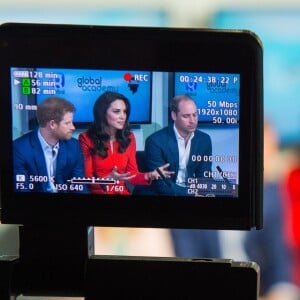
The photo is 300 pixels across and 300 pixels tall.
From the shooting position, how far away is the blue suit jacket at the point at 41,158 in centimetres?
Answer: 85

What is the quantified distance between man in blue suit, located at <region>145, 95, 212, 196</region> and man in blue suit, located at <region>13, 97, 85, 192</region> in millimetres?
115

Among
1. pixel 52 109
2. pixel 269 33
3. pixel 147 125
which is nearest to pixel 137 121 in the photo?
pixel 147 125

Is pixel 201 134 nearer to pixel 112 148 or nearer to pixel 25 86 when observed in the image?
pixel 112 148

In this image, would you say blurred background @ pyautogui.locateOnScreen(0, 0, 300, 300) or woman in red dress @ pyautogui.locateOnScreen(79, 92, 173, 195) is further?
blurred background @ pyautogui.locateOnScreen(0, 0, 300, 300)

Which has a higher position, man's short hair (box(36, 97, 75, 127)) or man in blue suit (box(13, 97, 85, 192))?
man's short hair (box(36, 97, 75, 127))

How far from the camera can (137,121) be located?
83 cm

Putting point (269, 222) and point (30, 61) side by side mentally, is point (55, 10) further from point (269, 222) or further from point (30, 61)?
point (269, 222)

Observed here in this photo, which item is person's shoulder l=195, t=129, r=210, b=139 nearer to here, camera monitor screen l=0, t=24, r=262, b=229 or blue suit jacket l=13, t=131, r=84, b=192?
camera monitor screen l=0, t=24, r=262, b=229

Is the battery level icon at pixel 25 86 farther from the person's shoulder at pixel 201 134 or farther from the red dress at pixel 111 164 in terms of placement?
the person's shoulder at pixel 201 134

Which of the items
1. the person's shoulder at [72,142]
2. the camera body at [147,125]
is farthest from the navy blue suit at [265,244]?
the person's shoulder at [72,142]

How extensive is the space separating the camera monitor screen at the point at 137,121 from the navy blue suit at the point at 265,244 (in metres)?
0.22

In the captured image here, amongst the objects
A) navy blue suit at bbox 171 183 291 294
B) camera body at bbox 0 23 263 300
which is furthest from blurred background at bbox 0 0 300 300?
camera body at bbox 0 23 263 300

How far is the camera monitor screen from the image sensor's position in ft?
2.68

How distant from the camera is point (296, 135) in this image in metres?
1.03
